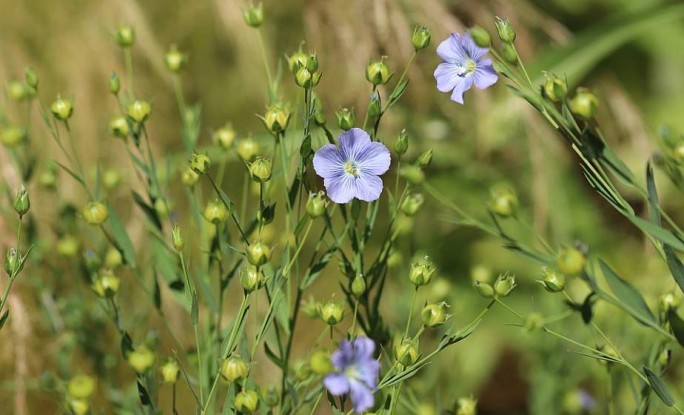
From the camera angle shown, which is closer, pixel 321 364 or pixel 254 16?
pixel 321 364

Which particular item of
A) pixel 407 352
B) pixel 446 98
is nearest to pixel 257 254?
pixel 407 352

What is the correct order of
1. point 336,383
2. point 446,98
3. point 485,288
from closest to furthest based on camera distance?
point 336,383
point 485,288
point 446,98

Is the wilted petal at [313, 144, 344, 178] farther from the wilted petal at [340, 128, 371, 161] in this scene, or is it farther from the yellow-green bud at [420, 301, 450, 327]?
the yellow-green bud at [420, 301, 450, 327]

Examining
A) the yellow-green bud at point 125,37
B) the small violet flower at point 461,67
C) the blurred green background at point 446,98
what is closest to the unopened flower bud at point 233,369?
the small violet flower at point 461,67

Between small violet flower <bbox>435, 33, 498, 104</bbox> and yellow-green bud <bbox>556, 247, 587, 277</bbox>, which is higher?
small violet flower <bbox>435, 33, 498, 104</bbox>

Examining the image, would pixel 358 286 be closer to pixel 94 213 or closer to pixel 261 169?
pixel 261 169

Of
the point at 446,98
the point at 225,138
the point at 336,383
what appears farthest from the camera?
the point at 446,98

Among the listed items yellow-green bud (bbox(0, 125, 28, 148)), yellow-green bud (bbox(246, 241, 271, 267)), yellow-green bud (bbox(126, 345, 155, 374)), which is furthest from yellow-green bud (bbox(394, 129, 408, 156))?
yellow-green bud (bbox(0, 125, 28, 148))

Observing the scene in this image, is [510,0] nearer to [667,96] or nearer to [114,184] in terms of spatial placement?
[667,96]
